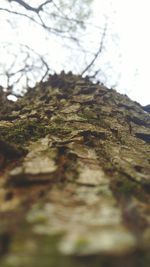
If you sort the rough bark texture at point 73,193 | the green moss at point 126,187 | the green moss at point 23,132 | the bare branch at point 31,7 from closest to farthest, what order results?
the rough bark texture at point 73,193, the green moss at point 126,187, the green moss at point 23,132, the bare branch at point 31,7

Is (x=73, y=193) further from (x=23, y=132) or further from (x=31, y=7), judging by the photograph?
(x=31, y=7)

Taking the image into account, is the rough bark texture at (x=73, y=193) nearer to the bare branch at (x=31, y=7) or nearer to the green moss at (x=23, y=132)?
the green moss at (x=23, y=132)

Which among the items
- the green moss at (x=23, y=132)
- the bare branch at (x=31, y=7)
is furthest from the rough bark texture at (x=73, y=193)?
the bare branch at (x=31, y=7)

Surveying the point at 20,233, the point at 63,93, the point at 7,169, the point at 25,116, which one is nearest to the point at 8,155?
the point at 7,169

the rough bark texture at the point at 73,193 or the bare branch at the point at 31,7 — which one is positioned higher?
the bare branch at the point at 31,7

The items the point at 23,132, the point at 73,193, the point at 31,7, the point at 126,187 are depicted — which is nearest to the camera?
the point at 73,193

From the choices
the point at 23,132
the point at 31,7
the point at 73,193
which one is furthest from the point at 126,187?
the point at 31,7

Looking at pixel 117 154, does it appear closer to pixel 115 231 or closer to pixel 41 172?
pixel 41 172

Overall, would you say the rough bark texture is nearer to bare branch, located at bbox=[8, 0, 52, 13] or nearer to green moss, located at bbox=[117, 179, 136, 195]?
green moss, located at bbox=[117, 179, 136, 195]
